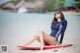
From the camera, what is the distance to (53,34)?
122 centimetres

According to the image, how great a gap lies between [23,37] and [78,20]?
0.36 metres

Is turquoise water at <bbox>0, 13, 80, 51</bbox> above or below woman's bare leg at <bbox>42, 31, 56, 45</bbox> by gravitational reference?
above

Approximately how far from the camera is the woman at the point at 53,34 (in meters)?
1.21

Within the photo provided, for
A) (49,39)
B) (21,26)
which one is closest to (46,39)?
(49,39)

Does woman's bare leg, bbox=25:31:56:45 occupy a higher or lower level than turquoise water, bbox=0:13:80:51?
lower

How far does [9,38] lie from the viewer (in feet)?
3.93

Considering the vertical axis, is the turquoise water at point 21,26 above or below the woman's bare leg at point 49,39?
above

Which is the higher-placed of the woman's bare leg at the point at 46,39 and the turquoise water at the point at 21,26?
the turquoise water at the point at 21,26

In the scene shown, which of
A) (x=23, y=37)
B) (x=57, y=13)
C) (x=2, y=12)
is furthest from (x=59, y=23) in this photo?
(x=2, y=12)

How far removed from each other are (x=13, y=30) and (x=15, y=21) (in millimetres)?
56

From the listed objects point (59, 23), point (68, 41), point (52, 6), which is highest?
point (52, 6)

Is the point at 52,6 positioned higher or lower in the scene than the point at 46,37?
higher

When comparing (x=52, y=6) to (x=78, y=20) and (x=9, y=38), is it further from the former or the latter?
(x=9, y=38)

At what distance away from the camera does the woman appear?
3.96ft
